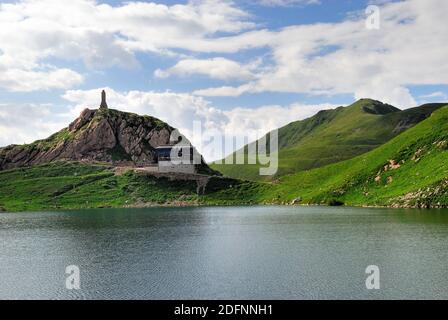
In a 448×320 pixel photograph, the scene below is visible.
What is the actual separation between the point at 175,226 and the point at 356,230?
53709 mm

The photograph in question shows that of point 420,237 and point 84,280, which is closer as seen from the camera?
point 84,280

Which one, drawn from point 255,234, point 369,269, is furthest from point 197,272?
point 255,234

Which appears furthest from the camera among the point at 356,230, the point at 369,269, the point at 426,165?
the point at 426,165

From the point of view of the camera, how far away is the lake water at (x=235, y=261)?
2271 inches

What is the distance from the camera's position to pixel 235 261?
77.5 m

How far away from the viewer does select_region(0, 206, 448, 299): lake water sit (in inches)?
2271
